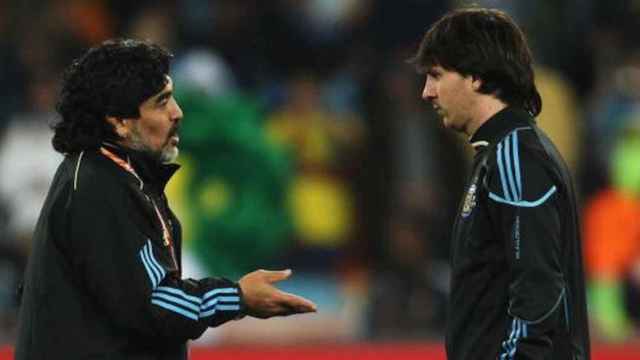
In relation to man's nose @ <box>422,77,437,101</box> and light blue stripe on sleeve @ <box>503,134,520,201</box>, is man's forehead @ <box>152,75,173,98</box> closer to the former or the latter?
man's nose @ <box>422,77,437,101</box>

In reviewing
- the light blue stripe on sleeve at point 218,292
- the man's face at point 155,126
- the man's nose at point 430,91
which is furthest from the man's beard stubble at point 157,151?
the man's nose at point 430,91

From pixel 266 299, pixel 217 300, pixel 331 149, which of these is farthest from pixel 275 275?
pixel 331 149

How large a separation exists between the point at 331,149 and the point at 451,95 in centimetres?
588

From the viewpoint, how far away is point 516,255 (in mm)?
4055

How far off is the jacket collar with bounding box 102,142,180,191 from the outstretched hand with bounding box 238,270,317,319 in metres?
0.35

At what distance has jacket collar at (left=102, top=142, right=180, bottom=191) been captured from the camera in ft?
14.4

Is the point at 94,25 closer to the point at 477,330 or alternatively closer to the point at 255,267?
the point at 255,267

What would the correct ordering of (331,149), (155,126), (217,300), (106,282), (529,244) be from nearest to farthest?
(529,244)
(106,282)
(217,300)
(155,126)
(331,149)

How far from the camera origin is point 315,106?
1030cm

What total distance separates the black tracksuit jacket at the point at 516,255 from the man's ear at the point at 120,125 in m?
0.89

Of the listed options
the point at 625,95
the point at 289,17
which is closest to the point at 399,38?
the point at 289,17

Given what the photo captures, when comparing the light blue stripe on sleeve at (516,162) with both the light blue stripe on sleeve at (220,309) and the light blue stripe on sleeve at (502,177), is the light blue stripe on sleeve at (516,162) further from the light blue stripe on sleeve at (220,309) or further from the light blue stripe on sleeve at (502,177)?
Result: the light blue stripe on sleeve at (220,309)

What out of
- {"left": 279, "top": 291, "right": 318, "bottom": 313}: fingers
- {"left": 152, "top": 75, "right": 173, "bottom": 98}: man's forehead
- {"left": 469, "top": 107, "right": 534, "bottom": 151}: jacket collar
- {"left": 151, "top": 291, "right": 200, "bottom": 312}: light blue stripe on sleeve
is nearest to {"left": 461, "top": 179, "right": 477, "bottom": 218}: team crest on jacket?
{"left": 469, "top": 107, "right": 534, "bottom": 151}: jacket collar

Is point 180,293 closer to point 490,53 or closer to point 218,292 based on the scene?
point 218,292
